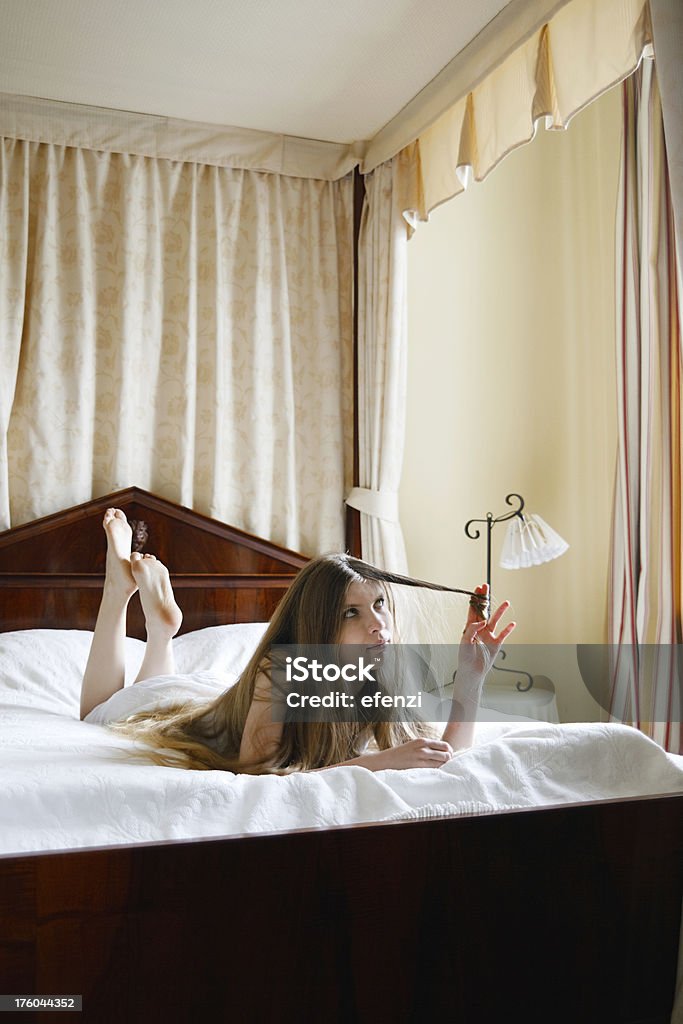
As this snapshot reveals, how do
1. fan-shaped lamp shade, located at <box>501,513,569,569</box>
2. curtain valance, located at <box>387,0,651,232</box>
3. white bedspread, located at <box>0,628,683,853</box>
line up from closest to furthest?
white bedspread, located at <box>0,628,683,853</box> → curtain valance, located at <box>387,0,651,232</box> → fan-shaped lamp shade, located at <box>501,513,569,569</box>

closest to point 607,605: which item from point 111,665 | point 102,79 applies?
point 111,665

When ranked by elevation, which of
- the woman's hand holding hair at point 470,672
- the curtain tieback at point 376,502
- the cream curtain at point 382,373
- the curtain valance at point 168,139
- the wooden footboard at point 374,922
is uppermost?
the curtain valance at point 168,139

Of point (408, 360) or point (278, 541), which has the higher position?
point (408, 360)

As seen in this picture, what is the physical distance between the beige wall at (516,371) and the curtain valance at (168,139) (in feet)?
1.61

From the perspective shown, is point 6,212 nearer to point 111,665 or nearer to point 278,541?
point 278,541

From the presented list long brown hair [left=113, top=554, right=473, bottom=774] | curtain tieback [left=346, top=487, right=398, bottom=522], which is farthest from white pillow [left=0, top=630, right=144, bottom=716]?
curtain tieback [left=346, top=487, right=398, bottom=522]

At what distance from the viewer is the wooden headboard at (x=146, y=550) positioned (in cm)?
268

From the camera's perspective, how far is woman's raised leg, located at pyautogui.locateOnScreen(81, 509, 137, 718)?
210 cm

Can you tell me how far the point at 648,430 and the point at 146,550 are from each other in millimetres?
1489

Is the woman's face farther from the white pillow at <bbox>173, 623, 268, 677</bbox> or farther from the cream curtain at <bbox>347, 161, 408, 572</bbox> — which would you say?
the cream curtain at <bbox>347, 161, 408, 572</bbox>

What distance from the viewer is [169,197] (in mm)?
3004

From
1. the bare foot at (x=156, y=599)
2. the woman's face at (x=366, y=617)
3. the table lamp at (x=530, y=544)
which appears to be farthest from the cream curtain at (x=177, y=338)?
the woman's face at (x=366, y=617)

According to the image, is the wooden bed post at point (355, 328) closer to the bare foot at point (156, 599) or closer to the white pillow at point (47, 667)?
the white pillow at point (47, 667)

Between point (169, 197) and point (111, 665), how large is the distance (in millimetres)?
1630
